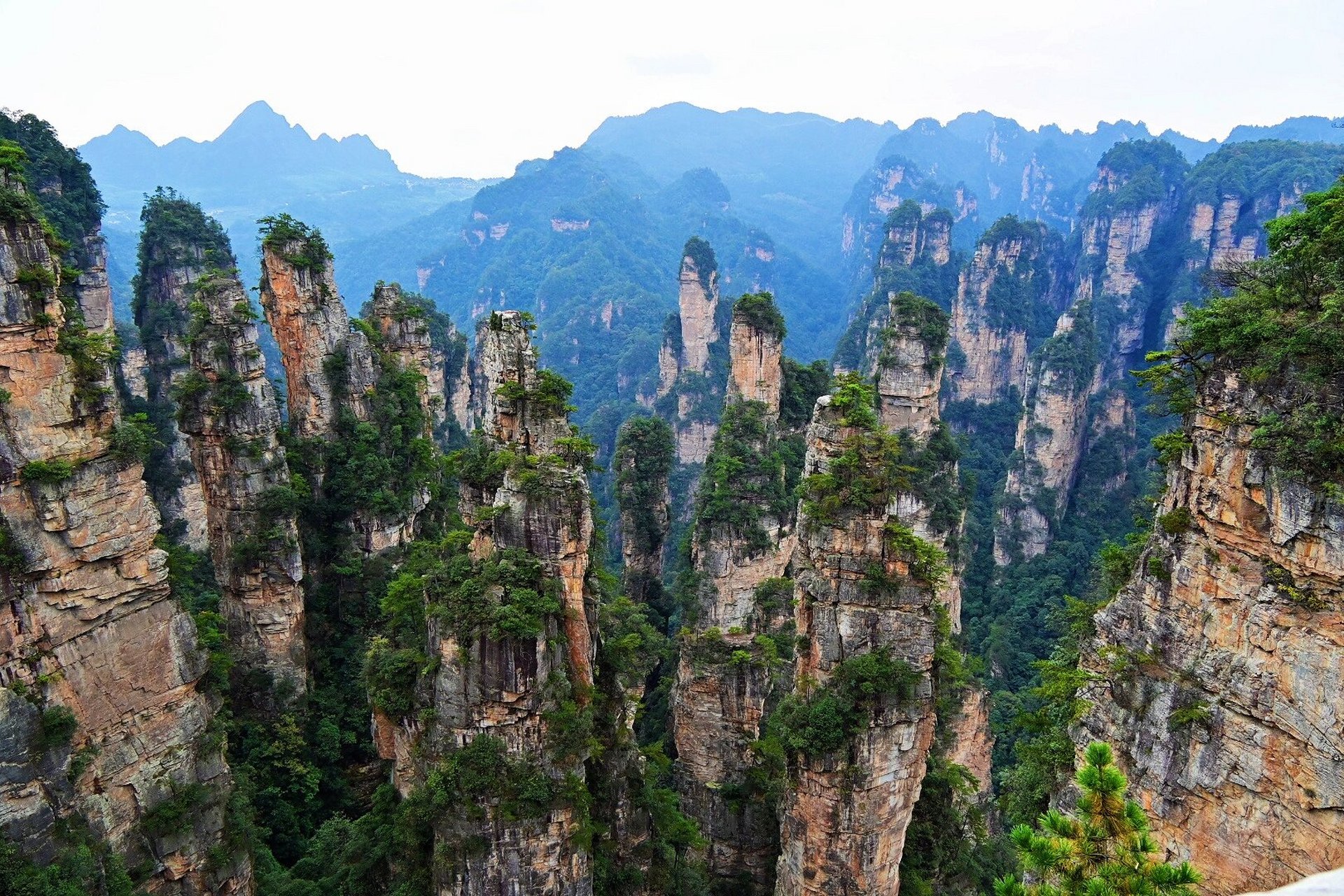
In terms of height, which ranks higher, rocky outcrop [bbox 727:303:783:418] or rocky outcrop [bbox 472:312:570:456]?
rocky outcrop [bbox 472:312:570:456]

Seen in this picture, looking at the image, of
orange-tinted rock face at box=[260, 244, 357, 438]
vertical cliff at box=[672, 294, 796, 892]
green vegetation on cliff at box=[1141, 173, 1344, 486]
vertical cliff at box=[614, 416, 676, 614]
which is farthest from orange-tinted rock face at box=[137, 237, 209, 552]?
green vegetation on cliff at box=[1141, 173, 1344, 486]

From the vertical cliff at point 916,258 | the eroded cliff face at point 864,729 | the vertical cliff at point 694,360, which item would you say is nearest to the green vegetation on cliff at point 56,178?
the eroded cliff face at point 864,729

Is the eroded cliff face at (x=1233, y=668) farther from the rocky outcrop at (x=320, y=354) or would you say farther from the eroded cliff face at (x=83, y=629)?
the rocky outcrop at (x=320, y=354)

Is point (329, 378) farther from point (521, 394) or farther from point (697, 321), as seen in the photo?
point (697, 321)

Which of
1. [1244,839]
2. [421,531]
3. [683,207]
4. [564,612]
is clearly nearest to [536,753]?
[564,612]

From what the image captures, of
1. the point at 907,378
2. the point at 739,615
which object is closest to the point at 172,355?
the point at 739,615

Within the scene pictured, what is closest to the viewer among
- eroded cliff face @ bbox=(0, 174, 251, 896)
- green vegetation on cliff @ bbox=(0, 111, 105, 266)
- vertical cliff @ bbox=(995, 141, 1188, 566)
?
eroded cliff face @ bbox=(0, 174, 251, 896)

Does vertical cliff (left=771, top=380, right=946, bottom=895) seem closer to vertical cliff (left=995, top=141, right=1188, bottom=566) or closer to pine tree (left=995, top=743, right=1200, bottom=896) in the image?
pine tree (left=995, top=743, right=1200, bottom=896)
